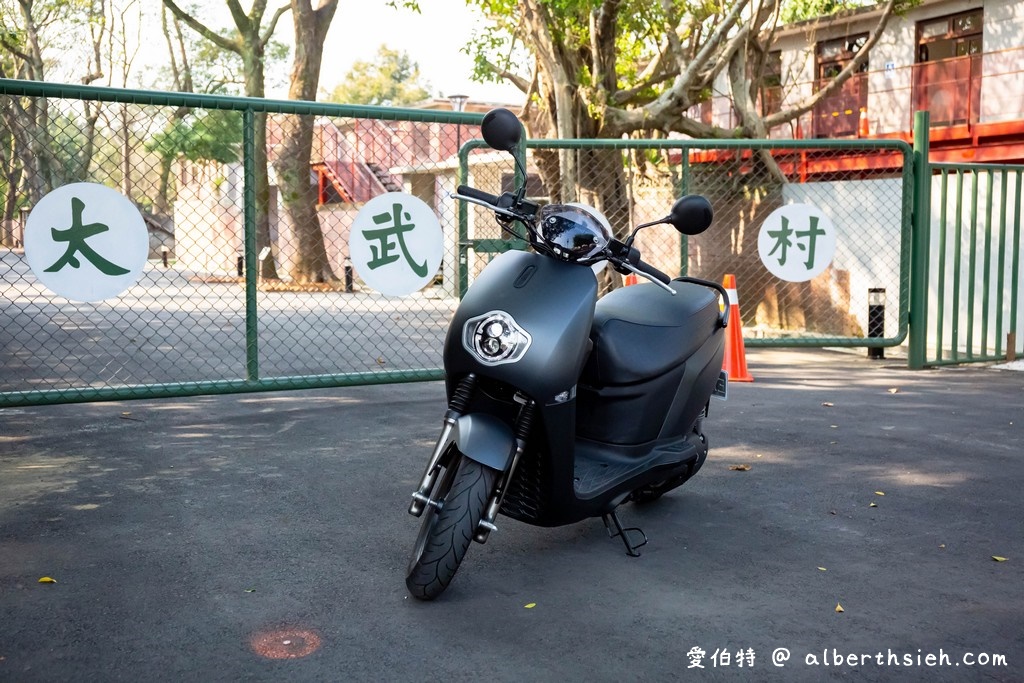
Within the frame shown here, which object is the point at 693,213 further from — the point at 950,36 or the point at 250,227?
the point at 950,36

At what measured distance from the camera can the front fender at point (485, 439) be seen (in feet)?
11.2

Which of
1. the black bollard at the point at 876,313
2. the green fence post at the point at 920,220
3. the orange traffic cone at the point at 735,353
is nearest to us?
the orange traffic cone at the point at 735,353

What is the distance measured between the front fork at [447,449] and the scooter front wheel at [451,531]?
50 mm

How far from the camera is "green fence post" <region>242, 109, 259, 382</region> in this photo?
648cm

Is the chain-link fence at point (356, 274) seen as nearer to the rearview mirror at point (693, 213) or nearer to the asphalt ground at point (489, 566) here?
the asphalt ground at point (489, 566)

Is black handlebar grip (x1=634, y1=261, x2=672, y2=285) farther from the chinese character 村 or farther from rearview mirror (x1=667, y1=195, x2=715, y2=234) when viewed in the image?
the chinese character 村

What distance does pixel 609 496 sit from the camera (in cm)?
395

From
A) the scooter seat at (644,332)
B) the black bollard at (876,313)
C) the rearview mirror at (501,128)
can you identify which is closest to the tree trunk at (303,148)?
the black bollard at (876,313)

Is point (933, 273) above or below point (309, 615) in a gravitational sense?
above

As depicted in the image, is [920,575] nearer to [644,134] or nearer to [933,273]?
[933,273]

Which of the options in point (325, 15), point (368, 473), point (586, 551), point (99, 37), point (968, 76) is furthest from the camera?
point (99, 37)

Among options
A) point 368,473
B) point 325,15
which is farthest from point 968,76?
point 368,473

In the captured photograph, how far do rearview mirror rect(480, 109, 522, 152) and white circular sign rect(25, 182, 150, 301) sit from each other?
2.52m

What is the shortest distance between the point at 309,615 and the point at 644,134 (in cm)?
1339
